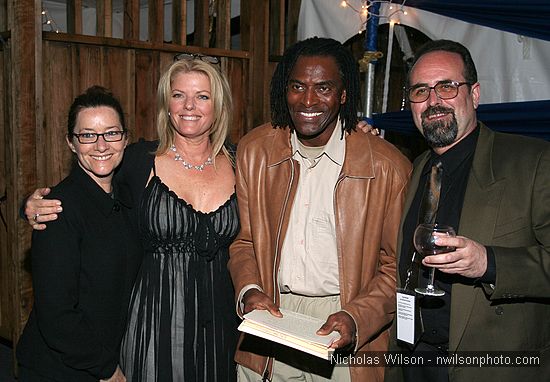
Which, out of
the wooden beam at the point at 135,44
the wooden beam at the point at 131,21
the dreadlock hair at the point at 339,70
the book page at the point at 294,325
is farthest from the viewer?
the wooden beam at the point at 131,21

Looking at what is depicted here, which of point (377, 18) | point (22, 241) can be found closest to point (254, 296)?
point (22, 241)

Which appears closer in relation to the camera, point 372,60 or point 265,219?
point 265,219

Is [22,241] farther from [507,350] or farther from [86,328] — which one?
[507,350]

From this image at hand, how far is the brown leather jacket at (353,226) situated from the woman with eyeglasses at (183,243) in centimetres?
12

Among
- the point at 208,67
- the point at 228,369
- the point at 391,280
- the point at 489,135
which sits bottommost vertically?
the point at 228,369

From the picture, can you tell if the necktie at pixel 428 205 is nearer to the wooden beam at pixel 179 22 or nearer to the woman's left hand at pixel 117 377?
the woman's left hand at pixel 117 377

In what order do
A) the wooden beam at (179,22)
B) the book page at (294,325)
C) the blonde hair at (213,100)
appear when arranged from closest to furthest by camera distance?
→ the book page at (294,325) → the blonde hair at (213,100) → the wooden beam at (179,22)

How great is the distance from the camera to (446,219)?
2.08 meters

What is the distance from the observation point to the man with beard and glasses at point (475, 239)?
187 cm

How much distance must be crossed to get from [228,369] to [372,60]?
2.49 metres

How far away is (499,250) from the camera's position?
186cm

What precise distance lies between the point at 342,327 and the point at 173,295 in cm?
80

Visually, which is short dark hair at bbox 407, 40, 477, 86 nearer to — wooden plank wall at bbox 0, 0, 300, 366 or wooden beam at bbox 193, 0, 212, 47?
wooden plank wall at bbox 0, 0, 300, 366

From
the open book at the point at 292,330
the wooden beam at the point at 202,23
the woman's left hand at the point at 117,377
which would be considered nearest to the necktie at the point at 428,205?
the open book at the point at 292,330
